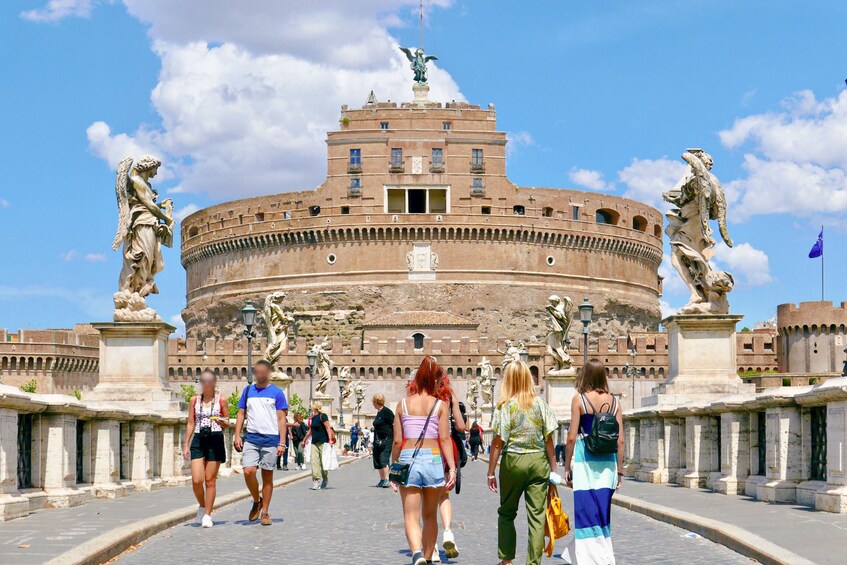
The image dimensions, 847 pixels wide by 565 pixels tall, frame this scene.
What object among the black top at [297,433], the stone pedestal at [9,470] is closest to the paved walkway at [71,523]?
the stone pedestal at [9,470]

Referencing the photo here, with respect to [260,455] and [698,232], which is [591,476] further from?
[698,232]

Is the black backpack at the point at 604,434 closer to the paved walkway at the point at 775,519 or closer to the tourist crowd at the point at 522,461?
the tourist crowd at the point at 522,461

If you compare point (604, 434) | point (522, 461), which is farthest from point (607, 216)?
point (604, 434)

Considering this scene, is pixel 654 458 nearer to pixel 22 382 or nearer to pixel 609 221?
pixel 22 382

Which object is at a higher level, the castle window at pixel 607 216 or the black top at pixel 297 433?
the castle window at pixel 607 216

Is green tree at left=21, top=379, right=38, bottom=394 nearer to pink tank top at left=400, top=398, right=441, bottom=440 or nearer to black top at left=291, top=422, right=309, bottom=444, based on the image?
black top at left=291, top=422, right=309, bottom=444

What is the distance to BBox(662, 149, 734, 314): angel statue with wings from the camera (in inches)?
559

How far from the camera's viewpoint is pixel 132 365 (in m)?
14.2

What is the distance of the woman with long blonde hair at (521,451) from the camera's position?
7363 millimetres

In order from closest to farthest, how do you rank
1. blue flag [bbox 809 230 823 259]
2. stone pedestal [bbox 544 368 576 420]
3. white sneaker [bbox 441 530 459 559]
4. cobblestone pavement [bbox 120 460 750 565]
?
cobblestone pavement [bbox 120 460 750 565]
white sneaker [bbox 441 530 459 559]
stone pedestal [bbox 544 368 576 420]
blue flag [bbox 809 230 823 259]

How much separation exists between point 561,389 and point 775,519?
14.4 meters

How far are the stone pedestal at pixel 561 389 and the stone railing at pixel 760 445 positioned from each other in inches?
289

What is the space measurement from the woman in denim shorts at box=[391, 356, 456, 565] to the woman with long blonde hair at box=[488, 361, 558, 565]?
1.02ft

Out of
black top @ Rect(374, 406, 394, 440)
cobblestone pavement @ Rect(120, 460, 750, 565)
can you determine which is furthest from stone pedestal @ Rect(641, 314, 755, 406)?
black top @ Rect(374, 406, 394, 440)
